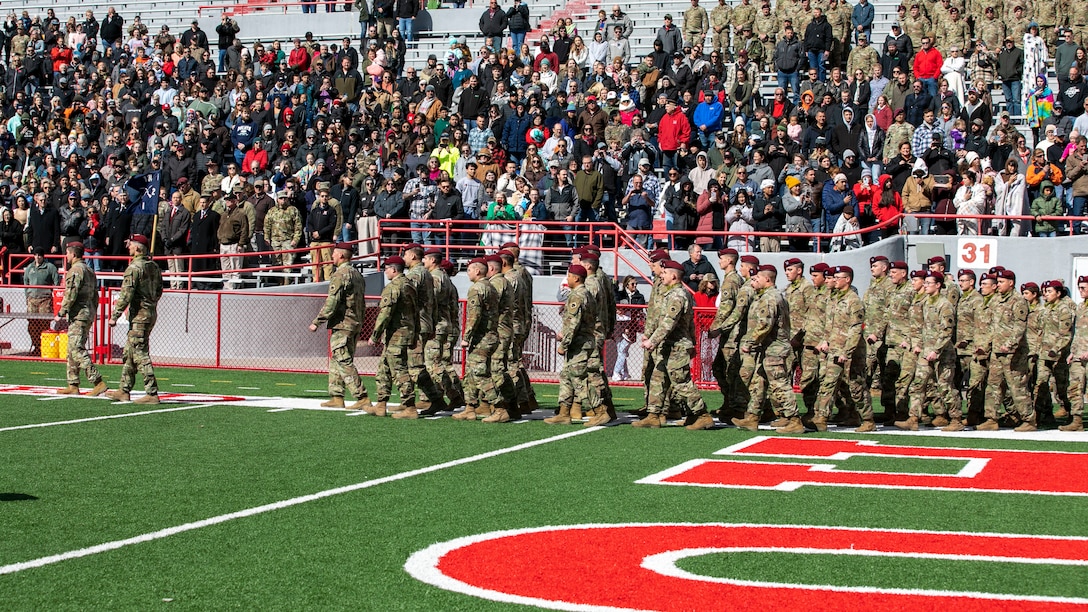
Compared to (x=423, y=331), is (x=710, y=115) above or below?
above

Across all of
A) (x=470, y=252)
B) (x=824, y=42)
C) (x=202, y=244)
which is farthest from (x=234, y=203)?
(x=824, y=42)

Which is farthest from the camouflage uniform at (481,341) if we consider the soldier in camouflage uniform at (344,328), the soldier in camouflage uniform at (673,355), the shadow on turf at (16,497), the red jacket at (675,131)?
the red jacket at (675,131)

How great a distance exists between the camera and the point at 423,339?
14453 millimetres

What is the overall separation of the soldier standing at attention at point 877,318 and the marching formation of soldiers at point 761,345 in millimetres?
17

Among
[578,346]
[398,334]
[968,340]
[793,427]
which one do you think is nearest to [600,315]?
[578,346]

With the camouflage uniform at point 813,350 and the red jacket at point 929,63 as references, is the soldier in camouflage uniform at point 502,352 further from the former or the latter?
the red jacket at point 929,63

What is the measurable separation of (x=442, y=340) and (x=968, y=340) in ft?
18.4

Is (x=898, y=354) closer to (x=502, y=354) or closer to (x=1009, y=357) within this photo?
(x=1009, y=357)

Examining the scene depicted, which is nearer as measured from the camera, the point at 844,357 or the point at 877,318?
the point at 844,357

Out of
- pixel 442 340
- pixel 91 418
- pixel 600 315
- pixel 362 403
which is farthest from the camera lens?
pixel 442 340

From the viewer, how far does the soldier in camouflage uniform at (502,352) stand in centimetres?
1405

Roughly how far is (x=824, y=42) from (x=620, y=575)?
735 inches

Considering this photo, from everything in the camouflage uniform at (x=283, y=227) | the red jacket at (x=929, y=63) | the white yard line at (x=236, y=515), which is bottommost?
the white yard line at (x=236, y=515)

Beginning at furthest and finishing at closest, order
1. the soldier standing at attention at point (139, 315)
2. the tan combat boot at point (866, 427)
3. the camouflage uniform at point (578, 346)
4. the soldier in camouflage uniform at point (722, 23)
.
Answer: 1. the soldier in camouflage uniform at point (722, 23)
2. the soldier standing at attention at point (139, 315)
3. the tan combat boot at point (866, 427)
4. the camouflage uniform at point (578, 346)
